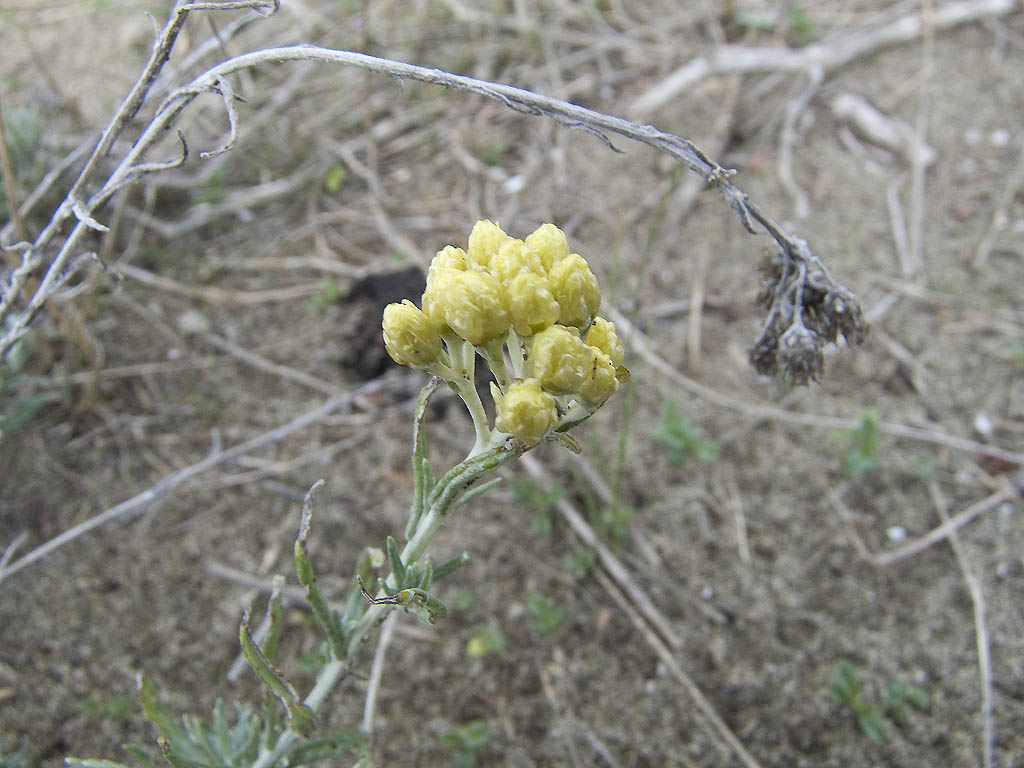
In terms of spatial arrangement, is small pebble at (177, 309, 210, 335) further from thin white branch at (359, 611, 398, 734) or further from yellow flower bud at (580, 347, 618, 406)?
yellow flower bud at (580, 347, 618, 406)

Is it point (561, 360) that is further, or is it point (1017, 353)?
point (1017, 353)

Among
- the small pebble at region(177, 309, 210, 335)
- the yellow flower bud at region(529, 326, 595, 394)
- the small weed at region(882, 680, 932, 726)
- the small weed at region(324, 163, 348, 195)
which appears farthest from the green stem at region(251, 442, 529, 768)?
the small weed at region(324, 163, 348, 195)

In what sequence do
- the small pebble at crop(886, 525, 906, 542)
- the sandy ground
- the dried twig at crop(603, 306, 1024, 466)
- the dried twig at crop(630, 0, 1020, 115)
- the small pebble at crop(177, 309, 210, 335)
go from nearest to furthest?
the sandy ground, the small pebble at crop(886, 525, 906, 542), the dried twig at crop(603, 306, 1024, 466), the small pebble at crop(177, 309, 210, 335), the dried twig at crop(630, 0, 1020, 115)

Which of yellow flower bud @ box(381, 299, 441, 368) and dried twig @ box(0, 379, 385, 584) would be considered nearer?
yellow flower bud @ box(381, 299, 441, 368)

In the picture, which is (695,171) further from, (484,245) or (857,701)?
(857,701)

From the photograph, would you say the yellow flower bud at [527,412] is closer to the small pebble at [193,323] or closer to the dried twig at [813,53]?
the small pebble at [193,323]

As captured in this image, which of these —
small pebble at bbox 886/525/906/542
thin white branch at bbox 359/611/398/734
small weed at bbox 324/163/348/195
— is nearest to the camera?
thin white branch at bbox 359/611/398/734

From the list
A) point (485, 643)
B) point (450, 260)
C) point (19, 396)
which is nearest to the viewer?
point (450, 260)

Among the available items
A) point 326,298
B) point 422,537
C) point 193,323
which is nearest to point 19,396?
point 193,323

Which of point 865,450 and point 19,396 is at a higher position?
point 19,396
